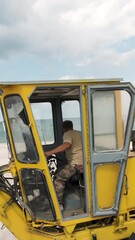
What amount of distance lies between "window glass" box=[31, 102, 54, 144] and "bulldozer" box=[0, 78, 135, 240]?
0.28m

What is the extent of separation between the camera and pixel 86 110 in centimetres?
473

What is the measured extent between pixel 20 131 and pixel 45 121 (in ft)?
3.01

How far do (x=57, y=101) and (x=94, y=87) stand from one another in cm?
177

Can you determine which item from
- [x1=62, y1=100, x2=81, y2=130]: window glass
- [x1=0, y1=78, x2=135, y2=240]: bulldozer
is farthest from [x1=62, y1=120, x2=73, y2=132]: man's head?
[x1=0, y1=78, x2=135, y2=240]: bulldozer

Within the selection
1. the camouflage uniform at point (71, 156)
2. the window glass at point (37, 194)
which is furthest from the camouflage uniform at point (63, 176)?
the window glass at point (37, 194)

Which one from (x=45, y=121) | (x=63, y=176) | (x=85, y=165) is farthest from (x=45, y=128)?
(x=85, y=165)

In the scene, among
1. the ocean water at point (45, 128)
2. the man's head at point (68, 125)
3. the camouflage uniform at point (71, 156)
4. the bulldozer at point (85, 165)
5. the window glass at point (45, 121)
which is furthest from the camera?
the man's head at point (68, 125)

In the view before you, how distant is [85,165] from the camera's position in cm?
481

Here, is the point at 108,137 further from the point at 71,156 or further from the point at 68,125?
the point at 68,125

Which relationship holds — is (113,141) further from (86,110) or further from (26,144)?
(26,144)

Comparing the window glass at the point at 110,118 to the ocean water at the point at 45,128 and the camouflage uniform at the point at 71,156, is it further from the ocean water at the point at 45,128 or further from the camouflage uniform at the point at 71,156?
the camouflage uniform at the point at 71,156

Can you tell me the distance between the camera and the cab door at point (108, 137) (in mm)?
4766

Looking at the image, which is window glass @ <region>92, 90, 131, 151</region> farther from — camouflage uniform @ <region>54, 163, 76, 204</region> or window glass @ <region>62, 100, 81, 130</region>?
camouflage uniform @ <region>54, 163, 76, 204</region>

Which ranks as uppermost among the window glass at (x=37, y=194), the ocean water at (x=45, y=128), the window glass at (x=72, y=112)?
the window glass at (x=72, y=112)
